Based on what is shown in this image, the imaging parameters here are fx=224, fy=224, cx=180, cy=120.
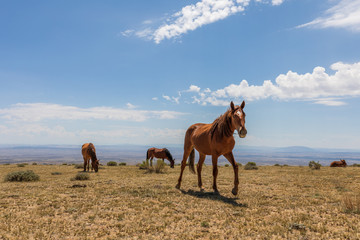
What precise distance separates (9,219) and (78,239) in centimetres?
258

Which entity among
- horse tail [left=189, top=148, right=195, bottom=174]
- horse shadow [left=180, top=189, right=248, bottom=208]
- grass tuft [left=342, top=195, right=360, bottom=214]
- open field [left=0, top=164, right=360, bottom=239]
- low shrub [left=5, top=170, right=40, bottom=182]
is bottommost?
low shrub [left=5, top=170, right=40, bottom=182]

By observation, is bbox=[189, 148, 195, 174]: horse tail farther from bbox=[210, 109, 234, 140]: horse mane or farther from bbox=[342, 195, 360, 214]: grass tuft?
bbox=[342, 195, 360, 214]: grass tuft

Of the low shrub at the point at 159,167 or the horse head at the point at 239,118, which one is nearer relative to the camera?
the horse head at the point at 239,118

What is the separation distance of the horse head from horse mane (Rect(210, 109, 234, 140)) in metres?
0.55

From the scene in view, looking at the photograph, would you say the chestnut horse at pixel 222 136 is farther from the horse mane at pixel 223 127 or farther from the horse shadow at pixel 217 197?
the horse shadow at pixel 217 197

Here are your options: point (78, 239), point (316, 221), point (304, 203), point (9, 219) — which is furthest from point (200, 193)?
point (9, 219)

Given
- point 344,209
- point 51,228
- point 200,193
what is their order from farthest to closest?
point 200,193 < point 344,209 < point 51,228

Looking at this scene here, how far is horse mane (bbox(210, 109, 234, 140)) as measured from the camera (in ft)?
27.2

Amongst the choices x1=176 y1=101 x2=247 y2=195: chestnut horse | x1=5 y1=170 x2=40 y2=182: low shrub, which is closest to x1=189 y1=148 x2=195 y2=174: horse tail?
x1=176 y1=101 x2=247 y2=195: chestnut horse

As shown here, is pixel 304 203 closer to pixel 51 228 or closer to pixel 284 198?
pixel 284 198

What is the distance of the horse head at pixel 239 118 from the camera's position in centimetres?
719

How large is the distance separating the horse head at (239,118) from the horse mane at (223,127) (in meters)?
0.55

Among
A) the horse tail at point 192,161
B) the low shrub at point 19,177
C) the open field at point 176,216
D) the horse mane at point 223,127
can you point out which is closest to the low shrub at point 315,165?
the open field at point 176,216

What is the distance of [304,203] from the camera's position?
729 centimetres
